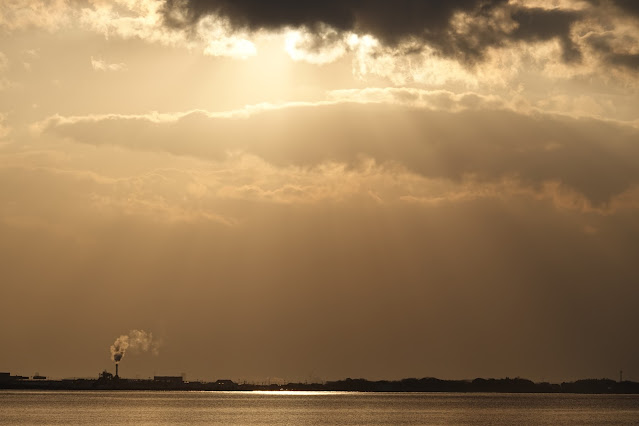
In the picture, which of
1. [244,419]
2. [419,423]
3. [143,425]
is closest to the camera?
[143,425]

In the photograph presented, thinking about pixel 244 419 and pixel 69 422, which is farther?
pixel 244 419

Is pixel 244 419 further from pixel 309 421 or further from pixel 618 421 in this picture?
pixel 618 421

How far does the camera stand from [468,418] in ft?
650

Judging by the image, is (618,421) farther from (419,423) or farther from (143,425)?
(143,425)

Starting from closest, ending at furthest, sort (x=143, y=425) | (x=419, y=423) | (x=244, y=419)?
(x=143, y=425), (x=419, y=423), (x=244, y=419)

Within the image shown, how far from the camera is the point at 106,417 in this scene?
19138 centimetres

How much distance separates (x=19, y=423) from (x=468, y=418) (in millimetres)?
82413

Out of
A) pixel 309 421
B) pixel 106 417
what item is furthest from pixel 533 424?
pixel 106 417

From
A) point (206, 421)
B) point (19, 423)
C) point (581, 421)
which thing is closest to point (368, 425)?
point (206, 421)

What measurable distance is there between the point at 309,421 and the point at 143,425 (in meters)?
31.0

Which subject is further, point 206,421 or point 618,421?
point 618,421

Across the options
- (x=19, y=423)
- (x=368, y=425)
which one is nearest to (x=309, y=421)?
(x=368, y=425)

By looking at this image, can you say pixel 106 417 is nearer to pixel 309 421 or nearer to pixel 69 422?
pixel 69 422

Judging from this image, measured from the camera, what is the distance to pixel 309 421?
180750mm
